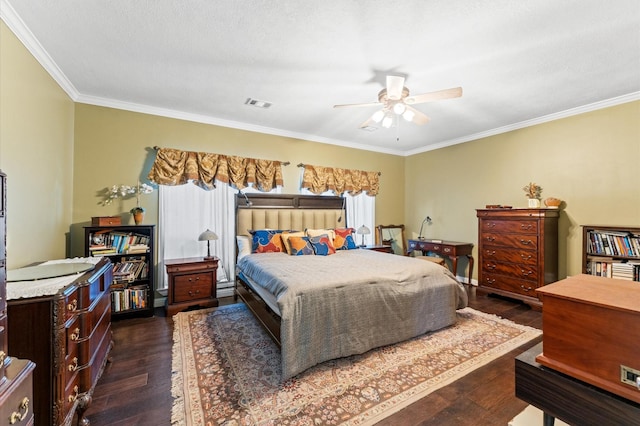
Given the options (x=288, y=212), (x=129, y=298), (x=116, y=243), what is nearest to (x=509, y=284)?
(x=288, y=212)

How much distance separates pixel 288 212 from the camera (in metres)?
4.67

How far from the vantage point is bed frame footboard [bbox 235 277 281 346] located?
7.90ft

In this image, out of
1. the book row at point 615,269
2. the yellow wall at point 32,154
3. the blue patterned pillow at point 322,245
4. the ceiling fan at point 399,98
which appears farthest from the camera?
the blue patterned pillow at point 322,245

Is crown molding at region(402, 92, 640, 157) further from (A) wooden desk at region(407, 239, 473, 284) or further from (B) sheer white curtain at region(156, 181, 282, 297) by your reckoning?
(B) sheer white curtain at region(156, 181, 282, 297)

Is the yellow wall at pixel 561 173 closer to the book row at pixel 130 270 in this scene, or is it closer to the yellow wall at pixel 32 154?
the book row at pixel 130 270

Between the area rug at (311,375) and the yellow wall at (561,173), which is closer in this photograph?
the area rug at (311,375)

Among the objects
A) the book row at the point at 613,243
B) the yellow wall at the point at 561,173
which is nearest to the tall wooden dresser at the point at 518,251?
the yellow wall at the point at 561,173

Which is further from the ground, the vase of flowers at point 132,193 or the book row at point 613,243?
the vase of flowers at point 132,193

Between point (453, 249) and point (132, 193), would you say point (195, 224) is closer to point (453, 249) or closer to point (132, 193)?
point (132, 193)

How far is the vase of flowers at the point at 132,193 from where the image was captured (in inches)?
137

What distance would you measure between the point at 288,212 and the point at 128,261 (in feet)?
7.65

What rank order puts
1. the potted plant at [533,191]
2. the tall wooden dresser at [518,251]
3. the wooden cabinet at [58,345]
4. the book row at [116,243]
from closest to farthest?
the wooden cabinet at [58,345], the book row at [116,243], the tall wooden dresser at [518,251], the potted plant at [533,191]

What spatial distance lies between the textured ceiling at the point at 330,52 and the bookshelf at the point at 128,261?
167 centimetres

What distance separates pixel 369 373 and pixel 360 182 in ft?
12.5
